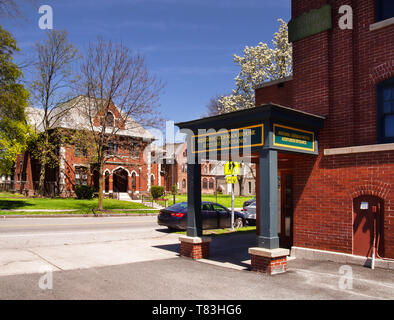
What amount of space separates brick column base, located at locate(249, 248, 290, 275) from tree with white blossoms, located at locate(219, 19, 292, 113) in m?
30.9

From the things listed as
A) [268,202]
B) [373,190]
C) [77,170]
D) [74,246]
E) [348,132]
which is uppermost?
[348,132]

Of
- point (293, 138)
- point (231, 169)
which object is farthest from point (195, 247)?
point (231, 169)

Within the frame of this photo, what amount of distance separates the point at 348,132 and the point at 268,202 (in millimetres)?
3284

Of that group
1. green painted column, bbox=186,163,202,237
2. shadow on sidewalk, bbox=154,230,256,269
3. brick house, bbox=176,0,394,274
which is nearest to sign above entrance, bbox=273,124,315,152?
→ brick house, bbox=176,0,394,274

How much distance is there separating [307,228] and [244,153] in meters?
3.03

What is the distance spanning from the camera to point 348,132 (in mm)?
10102

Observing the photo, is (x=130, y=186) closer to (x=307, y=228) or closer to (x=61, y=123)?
(x=61, y=123)

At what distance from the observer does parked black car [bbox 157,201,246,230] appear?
17516 mm

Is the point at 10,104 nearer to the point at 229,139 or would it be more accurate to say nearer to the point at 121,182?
the point at 229,139

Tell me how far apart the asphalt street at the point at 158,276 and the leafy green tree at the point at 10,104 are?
43.1 feet

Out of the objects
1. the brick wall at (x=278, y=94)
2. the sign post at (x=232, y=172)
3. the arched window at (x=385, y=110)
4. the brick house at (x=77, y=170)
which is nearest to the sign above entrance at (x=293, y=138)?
the arched window at (x=385, y=110)

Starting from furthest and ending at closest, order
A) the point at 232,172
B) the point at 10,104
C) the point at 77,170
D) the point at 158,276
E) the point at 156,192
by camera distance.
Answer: the point at 156,192 < the point at 77,170 < the point at 10,104 < the point at 232,172 < the point at 158,276

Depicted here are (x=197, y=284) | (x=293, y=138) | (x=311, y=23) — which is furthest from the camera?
(x=311, y=23)

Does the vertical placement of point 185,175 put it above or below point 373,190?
above
